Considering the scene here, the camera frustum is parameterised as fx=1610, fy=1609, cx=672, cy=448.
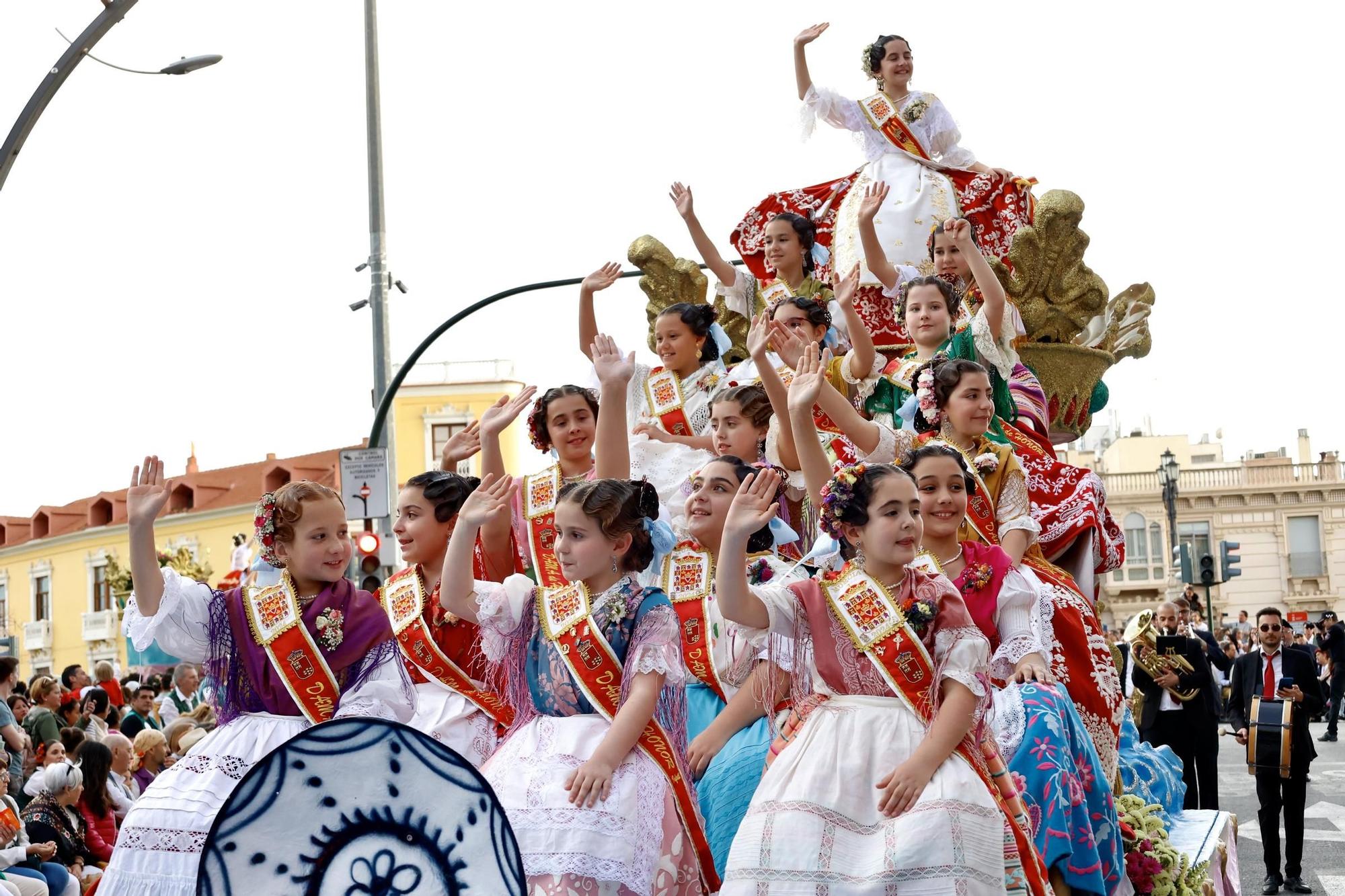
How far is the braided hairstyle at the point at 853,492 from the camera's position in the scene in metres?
4.61

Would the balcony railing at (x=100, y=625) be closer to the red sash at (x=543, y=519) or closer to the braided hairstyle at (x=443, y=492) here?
the red sash at (x=543, y=519)

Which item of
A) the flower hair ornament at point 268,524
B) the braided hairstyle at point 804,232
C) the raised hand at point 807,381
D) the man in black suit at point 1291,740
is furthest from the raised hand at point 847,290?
the man in black suit at point 1291,740

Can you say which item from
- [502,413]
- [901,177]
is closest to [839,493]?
[502,413]

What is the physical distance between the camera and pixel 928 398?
20.8 feet

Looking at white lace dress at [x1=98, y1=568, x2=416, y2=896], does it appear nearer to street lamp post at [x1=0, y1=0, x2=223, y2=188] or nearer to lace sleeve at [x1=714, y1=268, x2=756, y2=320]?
lace sleeve at [x1=714, y1=268, x2=756, y2=320]

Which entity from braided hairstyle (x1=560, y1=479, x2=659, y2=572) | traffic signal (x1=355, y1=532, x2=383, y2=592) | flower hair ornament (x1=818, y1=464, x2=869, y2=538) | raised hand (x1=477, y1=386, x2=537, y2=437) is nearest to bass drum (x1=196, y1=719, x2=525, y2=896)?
braided hairstyle (x1=560, y1=479, x2=659, y2=572)

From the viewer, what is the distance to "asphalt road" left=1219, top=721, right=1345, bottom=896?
11602 mm

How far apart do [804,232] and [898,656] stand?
4.11 m

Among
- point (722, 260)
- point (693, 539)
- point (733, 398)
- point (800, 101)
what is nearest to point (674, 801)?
point (693, 539)

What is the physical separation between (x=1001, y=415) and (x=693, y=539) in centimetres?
208

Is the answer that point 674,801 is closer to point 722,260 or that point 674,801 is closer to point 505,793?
point 505,793

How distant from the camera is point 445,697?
535 cm

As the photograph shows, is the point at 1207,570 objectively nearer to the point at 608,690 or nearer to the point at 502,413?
the point at 502,413

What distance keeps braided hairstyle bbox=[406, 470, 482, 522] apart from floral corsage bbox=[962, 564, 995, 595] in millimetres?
1675
